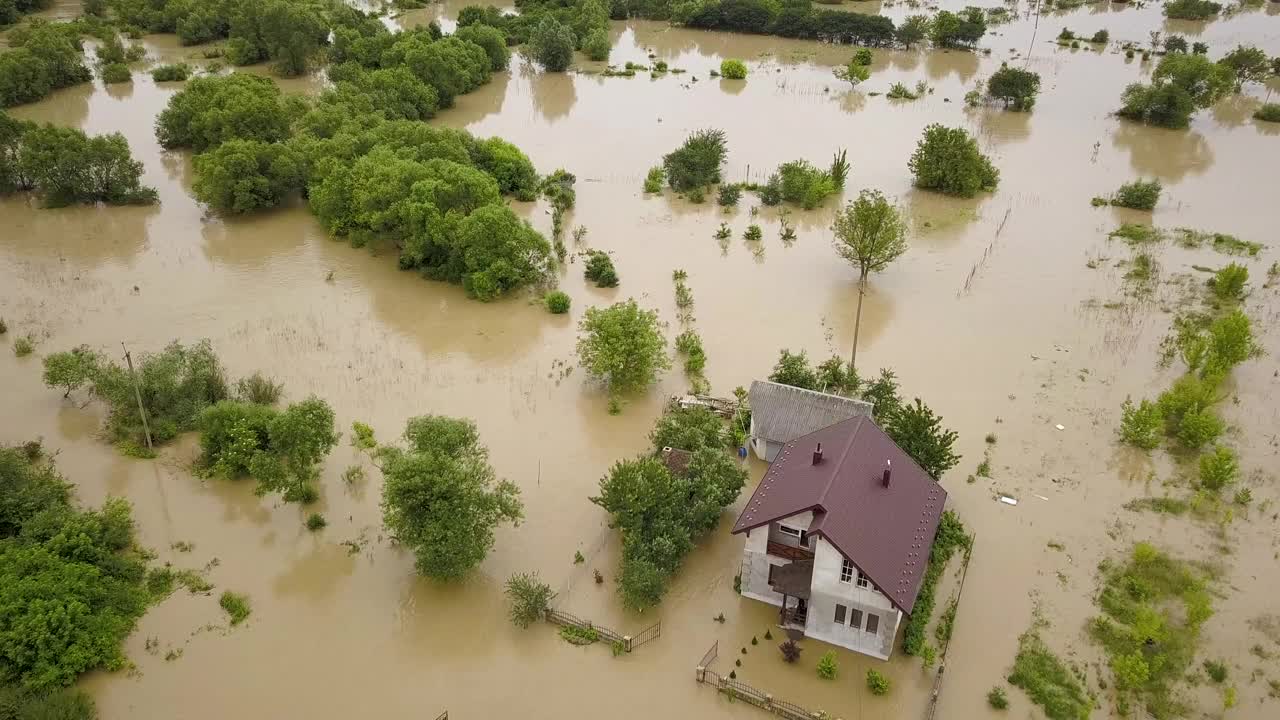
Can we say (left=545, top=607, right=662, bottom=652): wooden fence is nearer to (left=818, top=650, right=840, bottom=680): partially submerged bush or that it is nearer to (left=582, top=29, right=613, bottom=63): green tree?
(left=818, top=650, right=840, bottom=680): partially submerged bush

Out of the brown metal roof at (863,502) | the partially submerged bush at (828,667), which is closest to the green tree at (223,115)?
the brown metal roof at (863,502)

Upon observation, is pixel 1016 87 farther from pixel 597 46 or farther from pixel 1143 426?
pixel 1143 426

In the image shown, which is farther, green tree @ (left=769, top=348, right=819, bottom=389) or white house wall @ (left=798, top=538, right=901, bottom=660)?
green tree @ (left=769, top=348, right=819, bottom=389)

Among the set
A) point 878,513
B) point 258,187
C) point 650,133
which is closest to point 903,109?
point 650,133

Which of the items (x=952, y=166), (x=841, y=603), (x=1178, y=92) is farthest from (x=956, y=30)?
(x=841, y=603)

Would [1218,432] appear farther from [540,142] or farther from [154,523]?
[540,142]

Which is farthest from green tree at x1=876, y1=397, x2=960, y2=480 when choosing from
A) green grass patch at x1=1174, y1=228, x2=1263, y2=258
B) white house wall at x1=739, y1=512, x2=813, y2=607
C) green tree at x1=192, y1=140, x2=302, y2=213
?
green tree at x1=192, y1=140, x2=302, y2=213

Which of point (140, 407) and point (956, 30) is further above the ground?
point (956, 30)
